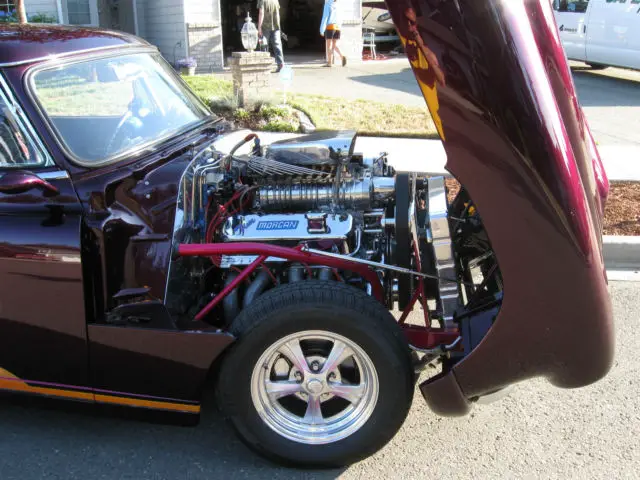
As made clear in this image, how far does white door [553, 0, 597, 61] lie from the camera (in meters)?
15.0

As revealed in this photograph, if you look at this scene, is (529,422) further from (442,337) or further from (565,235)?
(565,235)

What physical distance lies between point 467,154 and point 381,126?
733 centimetres

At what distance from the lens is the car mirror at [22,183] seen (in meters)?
2.78

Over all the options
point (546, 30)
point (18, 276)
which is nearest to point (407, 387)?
point (546, 30)

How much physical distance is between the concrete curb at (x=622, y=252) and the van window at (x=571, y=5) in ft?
37.1

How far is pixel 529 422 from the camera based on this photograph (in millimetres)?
3281

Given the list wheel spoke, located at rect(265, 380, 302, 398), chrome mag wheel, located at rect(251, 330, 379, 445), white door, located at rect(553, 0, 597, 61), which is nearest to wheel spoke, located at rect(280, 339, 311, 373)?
chrome mag wheel, located at rect(251, 330, 379, 445)

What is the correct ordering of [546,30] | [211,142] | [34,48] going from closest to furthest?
[546,30] < [34,48] < [211,142]

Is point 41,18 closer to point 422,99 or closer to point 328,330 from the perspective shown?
point 422,99

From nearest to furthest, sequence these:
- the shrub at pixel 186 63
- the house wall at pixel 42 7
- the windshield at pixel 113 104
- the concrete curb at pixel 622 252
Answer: the windshield at pixel 113 104 < the concrete curb at pixel 622 252 < the shrub at pixel 186 63 < the house wall at pixel 42 7

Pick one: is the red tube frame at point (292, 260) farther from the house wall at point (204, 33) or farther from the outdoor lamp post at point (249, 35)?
the house wall at point (204, 33)

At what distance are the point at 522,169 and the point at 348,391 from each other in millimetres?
1212

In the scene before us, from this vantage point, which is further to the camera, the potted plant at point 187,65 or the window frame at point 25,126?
the potted plant at point 187,65

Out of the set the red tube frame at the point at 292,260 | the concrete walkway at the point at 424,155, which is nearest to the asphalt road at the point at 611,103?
the concrete walkway at the point at 424,155
